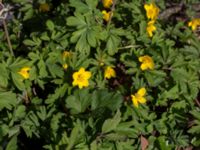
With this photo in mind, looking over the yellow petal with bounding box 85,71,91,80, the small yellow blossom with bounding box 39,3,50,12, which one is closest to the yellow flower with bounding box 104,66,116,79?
the yellow petal with bounding box 85,71,91,80

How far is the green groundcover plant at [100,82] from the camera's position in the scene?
8.33ft

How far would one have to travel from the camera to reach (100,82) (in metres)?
2.85

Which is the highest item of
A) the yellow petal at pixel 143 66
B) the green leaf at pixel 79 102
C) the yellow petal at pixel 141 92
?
the yellow petal at pixel 143 66

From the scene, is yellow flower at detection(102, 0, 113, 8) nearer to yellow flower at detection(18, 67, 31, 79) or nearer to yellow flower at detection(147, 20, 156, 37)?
yellow flower at detection(147, 20, 156, 37)

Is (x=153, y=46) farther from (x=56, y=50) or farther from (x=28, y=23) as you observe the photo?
(x=28, y=23)

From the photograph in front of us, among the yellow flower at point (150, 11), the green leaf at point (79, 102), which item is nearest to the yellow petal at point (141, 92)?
the green leaf at point (79, 102)

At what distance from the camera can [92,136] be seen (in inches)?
89.7

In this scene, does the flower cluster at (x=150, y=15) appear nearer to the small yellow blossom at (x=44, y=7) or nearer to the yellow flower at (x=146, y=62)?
the yellow flower at (x=146, y=62)

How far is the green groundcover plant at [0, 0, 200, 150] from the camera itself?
254 cm

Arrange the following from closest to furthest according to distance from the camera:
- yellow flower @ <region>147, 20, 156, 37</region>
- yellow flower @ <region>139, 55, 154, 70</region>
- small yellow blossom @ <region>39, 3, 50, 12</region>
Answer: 1. yellow flower @ <region>139, 55, 154, 70</region>
2. yellow flower @ <region>147, 20, 156, 37</region>
3. small yellow blossom @ <region>39, 3, 50, 12</region>

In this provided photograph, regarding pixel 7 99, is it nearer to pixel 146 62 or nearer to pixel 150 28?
pixel 146 62

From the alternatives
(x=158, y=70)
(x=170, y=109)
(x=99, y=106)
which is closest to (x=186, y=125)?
(x=170, y=109)

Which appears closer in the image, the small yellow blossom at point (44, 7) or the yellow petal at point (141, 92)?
the yellow petal at point (141, 92)

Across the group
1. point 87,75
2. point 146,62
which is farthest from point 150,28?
point 87,75
